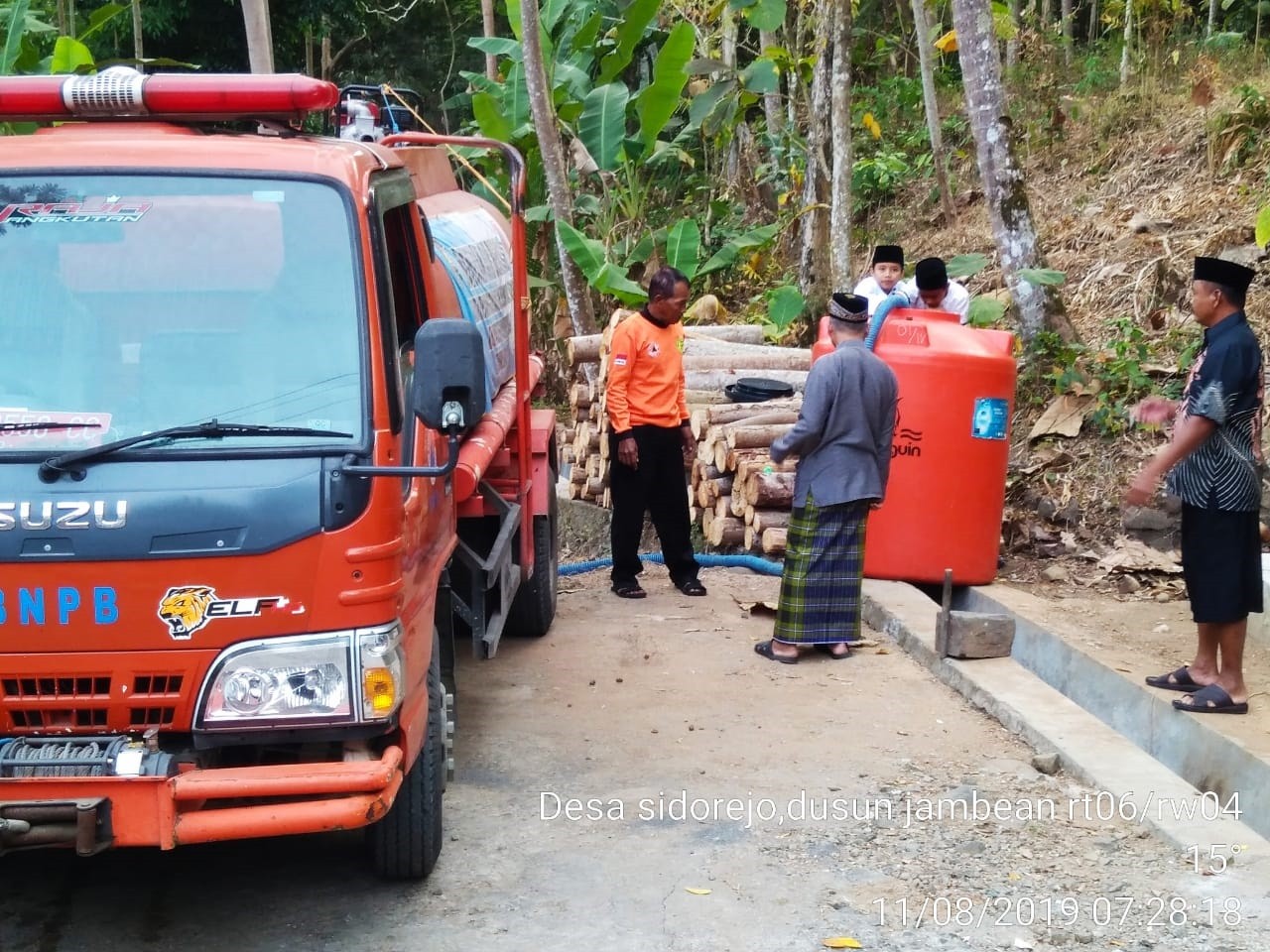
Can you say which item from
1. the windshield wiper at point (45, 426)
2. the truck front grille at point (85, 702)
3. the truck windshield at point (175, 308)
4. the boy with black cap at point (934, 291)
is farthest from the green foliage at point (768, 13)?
the truck front grille at point (85, 702)

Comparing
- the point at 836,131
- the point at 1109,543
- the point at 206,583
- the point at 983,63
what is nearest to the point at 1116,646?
the point at 1109,543

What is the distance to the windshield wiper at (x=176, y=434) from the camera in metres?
3.66

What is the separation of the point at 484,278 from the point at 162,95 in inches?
94.3

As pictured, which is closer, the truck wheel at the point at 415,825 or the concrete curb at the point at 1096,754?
the truck wheel at the point at 415,825

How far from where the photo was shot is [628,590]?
8523 mm

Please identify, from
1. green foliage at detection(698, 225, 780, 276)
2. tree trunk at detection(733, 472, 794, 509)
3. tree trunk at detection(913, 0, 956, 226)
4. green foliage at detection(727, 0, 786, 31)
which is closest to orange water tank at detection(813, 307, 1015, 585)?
tree trunk at detection(733, 472, 794, 509)

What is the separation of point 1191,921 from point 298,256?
11.0ft

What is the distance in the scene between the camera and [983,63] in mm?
9859

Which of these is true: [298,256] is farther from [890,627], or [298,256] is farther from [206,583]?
[890,627]

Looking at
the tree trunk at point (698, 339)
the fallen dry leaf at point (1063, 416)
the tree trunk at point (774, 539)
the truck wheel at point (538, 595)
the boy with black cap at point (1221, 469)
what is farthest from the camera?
the tree trunk at point (698, 339)

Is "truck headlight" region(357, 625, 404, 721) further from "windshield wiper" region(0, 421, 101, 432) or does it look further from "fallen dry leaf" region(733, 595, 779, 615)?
"fallen dry leaf" region(733, 595, 779, 615)

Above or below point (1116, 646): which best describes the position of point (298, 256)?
above

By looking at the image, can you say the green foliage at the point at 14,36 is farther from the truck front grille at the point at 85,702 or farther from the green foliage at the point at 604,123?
the truck front grille at the point at 85,702

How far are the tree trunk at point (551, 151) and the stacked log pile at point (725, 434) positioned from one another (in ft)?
5.02
